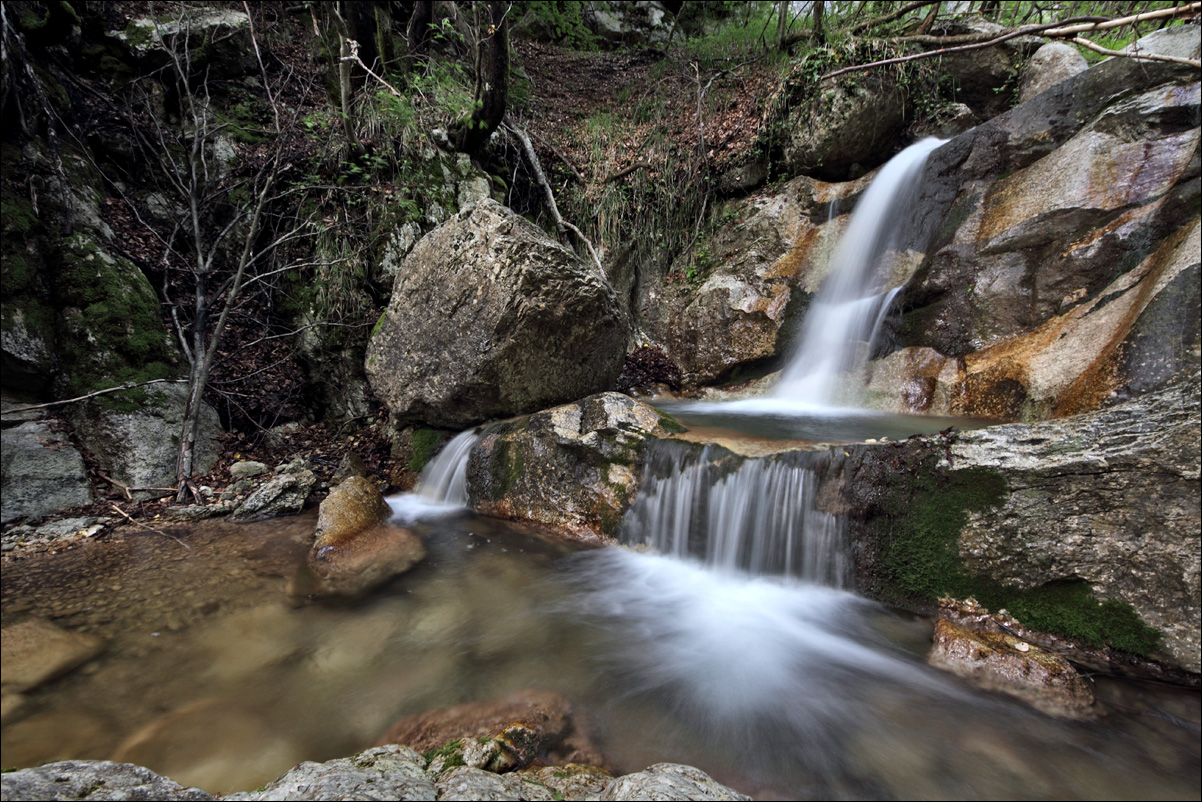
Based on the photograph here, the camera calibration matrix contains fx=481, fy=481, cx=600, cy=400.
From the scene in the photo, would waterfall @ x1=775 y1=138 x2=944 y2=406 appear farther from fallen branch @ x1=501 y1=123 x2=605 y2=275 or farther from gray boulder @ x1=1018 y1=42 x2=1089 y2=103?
fallen branch @ x1=501 y1=123 x2=605 y2=275

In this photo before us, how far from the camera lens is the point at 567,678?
2.65 metres

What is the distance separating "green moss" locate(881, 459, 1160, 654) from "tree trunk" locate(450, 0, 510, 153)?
22.8ft

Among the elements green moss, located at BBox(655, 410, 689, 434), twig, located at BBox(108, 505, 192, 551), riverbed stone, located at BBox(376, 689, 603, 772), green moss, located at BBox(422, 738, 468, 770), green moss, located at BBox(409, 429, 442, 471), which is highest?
green moss, located at BBox(655, 410, 689, 434)

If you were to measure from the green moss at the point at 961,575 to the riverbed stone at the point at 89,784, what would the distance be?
3402 millimetres

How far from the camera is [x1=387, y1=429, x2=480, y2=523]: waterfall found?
4.87 metres

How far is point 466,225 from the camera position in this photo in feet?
15.8

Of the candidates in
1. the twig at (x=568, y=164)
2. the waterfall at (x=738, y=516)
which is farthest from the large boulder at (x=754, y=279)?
the waterfall at (x=738, y=516)

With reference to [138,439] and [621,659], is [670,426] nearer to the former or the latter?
[621,659]

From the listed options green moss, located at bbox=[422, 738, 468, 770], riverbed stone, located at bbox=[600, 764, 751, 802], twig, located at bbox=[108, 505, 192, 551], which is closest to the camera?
riverbed stone, located at bbox=[600, 764, 751, 802]

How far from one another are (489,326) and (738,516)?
281cm

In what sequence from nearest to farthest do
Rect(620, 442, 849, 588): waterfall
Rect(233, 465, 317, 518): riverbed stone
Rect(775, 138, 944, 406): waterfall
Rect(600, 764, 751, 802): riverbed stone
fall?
Rect(600, 764, 751, 802): riverbed stone, Rect(620, 442, 849, 588): waterfall, Rect(233, 465, 317, 518): riverbed stone, Rect(775, 138, 944, 406): waterfall

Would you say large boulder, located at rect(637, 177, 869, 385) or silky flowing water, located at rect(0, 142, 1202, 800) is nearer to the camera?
silky flowing water, located at rect(0, 142, 1202, 800)

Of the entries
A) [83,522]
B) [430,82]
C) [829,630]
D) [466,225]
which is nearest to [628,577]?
[829,630]

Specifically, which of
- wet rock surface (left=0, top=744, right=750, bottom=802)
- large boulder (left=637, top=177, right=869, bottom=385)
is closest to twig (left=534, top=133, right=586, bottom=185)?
large boulder (left=637, top=177, right=869, bottom=385)
